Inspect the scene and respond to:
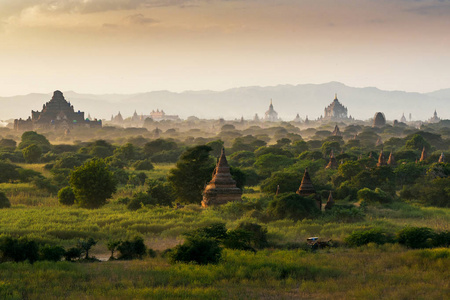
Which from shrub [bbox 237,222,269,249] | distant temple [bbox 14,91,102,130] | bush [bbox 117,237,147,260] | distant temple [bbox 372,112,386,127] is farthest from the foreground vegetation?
distant temple [bbox 372,112,386,127]

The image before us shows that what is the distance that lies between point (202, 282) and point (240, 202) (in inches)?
703

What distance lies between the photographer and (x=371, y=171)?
48812mm

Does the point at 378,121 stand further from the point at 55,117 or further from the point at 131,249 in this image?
the point at 131,249

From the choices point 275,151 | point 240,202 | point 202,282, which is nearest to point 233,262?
point 202,282

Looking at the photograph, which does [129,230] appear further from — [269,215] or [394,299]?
[394,299]

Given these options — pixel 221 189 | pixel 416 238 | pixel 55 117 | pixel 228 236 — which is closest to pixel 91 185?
pixel 221 189

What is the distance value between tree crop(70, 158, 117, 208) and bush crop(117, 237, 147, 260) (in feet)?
50.7

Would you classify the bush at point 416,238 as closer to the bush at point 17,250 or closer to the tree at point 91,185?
the bush at point 17,250

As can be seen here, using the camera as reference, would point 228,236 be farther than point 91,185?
No

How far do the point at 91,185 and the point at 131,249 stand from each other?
1591cm

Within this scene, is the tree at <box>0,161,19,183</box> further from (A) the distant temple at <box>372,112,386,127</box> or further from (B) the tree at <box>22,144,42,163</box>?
(A) the distant temple at <box>372,112,386,127</box>

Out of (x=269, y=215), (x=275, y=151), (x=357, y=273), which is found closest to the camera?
(x=357, y=273)

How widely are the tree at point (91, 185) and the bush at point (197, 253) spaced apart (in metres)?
17.8

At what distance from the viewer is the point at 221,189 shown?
119 feet
